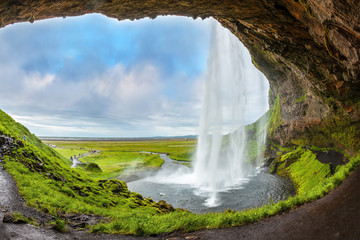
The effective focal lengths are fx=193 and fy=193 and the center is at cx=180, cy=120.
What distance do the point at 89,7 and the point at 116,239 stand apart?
12855 mm

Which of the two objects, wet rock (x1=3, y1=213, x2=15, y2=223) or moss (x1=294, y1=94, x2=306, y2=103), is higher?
moss (x1=294, y1=94, x2=306, y2=103)

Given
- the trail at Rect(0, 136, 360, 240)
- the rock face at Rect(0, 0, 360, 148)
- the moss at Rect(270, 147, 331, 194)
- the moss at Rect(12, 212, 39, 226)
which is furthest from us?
the moss at Rect(270, 147, 331, 194)

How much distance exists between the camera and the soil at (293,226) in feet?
26.6

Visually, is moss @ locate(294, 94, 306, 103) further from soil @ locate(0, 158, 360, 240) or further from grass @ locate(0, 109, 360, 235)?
soil @ locate(0, 158, 360, 240)

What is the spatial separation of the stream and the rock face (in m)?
14.2

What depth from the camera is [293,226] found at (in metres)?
9.14

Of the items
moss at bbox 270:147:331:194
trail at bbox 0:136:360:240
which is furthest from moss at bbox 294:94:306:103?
trail at bbox 0:136:360:240

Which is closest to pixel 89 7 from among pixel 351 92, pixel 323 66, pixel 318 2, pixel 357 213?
pixel 318 2

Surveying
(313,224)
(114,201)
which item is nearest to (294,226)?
(313,224)

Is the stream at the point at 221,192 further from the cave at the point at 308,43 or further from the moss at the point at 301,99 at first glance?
the moss at the point at 301,99

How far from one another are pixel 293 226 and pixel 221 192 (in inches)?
916

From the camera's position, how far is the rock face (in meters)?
9.68

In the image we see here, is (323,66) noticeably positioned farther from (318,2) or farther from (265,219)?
(265,219)

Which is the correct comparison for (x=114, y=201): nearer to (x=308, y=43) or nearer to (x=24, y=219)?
(x=24, y=219)
